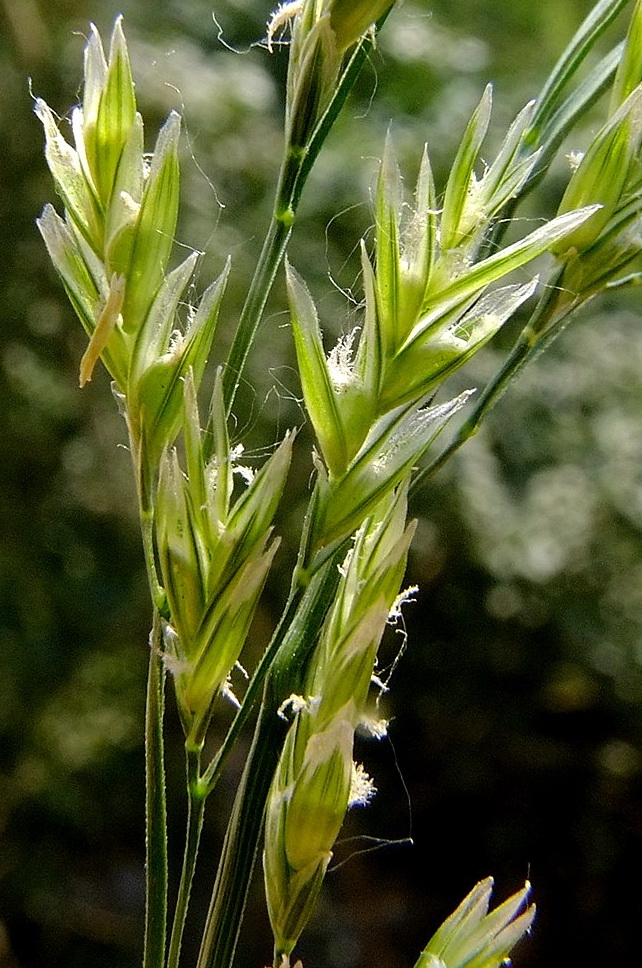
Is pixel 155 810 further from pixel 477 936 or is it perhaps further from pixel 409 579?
pixel 409 579

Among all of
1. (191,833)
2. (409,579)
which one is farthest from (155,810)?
(409,579)

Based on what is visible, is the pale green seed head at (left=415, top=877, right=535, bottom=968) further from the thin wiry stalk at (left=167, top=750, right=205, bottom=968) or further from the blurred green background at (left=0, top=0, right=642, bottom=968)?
the blurred green background at (left=0, top=0, right=642, bottom=968)

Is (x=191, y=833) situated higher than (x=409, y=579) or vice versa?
(x=409, y=579)

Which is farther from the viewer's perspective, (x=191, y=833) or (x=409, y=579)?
(x=409, y=579)

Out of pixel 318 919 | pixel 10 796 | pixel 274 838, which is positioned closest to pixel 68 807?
pixel 10 796

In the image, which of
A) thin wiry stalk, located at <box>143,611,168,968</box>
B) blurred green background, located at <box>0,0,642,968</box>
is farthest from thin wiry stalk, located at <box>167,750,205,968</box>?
blurred green background, located at <box>0,0,642,968</box>

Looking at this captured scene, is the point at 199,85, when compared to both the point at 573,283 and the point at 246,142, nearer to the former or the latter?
the point at 246,142

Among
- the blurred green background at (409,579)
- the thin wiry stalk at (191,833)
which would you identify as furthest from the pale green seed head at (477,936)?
the blurred green background at (409,579)

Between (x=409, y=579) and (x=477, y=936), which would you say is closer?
(x=477, y=936)
